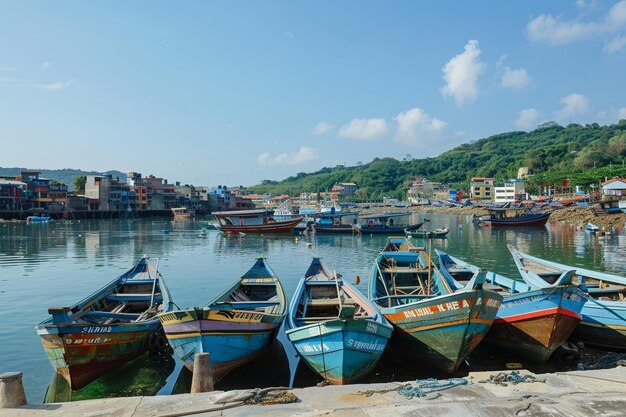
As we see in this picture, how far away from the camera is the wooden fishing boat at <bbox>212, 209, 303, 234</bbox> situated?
63.6 metres

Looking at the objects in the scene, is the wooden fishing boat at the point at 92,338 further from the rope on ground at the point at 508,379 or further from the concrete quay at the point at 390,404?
the rope on ground at the point at 508,379

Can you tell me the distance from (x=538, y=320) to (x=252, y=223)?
55.0 m

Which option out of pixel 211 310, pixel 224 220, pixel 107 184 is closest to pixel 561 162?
pixel 224 220

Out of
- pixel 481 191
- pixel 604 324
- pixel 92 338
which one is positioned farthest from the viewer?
pixel 481 191

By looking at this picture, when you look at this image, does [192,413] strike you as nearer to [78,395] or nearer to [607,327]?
[78,395]

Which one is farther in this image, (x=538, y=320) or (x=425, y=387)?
(x=538, y=320)

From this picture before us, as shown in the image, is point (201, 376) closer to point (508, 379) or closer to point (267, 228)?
point (508, 379)

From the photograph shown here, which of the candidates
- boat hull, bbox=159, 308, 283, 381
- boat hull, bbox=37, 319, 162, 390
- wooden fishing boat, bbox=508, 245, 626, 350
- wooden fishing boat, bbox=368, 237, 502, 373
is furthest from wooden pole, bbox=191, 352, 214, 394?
wooden fishing boat, bbox=508, 245, 626, 350

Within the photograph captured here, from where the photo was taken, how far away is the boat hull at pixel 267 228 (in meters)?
63.4

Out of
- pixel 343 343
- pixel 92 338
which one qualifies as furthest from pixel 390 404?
pixel 92 338

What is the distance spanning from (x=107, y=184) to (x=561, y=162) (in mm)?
136364

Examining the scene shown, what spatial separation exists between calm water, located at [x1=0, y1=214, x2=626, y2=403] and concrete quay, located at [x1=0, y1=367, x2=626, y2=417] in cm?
371

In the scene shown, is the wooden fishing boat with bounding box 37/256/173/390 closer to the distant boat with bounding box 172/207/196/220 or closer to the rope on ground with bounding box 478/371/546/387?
the rope on ground with bounding box 478/371/546/387

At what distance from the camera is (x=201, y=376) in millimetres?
8602
